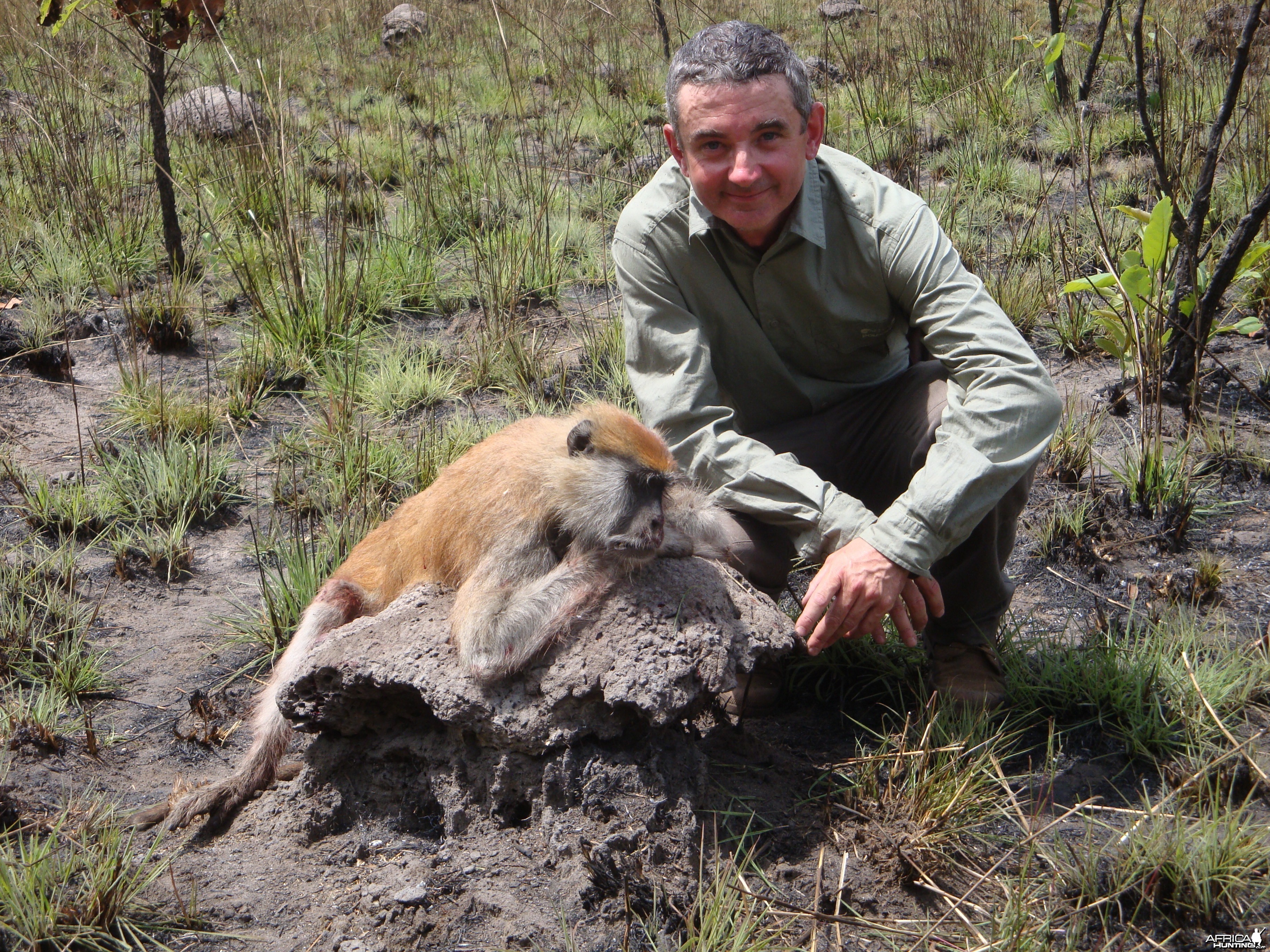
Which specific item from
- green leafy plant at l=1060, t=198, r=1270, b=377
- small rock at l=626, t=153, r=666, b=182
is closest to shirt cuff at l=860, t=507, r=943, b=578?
green leafy plant at l=1060, t=198, r=1270, b=377

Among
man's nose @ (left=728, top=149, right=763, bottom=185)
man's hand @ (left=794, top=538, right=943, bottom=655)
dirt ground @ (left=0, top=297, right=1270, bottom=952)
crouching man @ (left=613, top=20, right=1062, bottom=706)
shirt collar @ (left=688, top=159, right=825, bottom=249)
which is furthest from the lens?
shirt collar @ (left=688, top=159, right=825, bottom=249)

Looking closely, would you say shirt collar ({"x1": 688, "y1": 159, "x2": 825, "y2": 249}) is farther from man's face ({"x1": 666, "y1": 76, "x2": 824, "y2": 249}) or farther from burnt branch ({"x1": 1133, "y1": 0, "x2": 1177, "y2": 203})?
burnt branch ({"x1": 1133, "y1": 0, "x2": 1177, "y2": 203})

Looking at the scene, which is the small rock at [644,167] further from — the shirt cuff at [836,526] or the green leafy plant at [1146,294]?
the shirt cuff at [836,526]

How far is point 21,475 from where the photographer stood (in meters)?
4.54

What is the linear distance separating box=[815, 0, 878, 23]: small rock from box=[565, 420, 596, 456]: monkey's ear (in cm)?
1063

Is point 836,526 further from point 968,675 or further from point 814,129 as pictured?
point 814,129

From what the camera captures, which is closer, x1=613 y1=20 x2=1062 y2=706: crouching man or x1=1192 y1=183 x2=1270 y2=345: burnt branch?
x1=613 y1=20 x2=1062 y2=706: crouching man

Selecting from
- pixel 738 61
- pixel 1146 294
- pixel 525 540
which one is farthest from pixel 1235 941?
pixel 1146 294

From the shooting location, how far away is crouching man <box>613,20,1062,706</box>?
2.83 metres

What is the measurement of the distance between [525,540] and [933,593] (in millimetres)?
1177

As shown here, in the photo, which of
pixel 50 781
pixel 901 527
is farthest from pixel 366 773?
pixel 901 527

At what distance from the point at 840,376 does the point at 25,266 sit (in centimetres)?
504

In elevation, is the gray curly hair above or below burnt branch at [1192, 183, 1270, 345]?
above

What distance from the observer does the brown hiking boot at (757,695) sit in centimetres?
331
